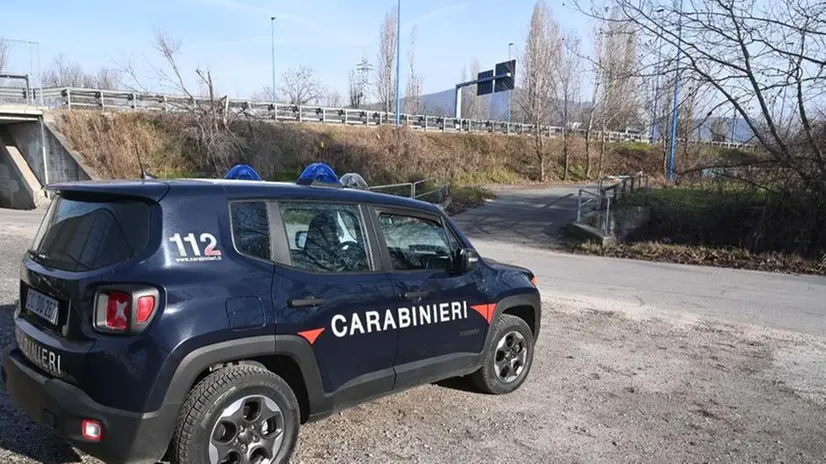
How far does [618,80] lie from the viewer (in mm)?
15781

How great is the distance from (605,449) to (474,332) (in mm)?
1182

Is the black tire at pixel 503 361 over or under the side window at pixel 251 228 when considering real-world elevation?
under

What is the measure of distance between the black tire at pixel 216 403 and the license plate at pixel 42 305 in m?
0.86

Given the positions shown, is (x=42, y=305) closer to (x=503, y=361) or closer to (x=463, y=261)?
(x=463, y=261)

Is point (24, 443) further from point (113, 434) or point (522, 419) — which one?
point (522, 419)

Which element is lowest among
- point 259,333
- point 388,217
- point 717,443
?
point 717,443

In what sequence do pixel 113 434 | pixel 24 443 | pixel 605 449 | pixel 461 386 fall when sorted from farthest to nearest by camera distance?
1. pixel 461 386
2. pixel 605 449
3. pixel 24 443
4. pixel 113 434

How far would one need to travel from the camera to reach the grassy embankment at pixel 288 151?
25984 mm

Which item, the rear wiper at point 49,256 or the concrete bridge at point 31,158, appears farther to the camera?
the concrete bridge at point 31,158

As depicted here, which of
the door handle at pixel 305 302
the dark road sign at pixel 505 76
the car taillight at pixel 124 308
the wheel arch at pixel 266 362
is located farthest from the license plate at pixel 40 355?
the dark road sign at pixel 505 76

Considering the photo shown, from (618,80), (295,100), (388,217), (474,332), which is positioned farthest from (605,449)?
(295,100)

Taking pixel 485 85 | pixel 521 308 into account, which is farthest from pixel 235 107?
pixel 485 85

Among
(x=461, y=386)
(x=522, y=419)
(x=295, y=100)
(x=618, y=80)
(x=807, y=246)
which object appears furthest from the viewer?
(x=295, y=100)

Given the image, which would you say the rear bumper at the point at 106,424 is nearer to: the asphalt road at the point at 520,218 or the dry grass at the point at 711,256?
the dry grass at the point at 711,256
